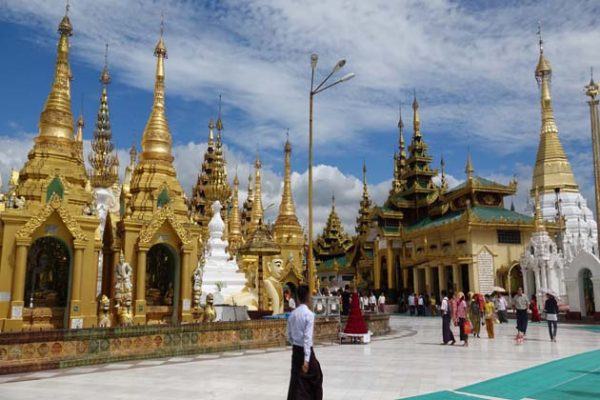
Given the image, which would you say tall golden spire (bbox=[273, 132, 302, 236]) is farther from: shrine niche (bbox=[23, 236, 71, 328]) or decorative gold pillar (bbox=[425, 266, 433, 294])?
shrine niche (bbox=[23, 236, 71, 328])

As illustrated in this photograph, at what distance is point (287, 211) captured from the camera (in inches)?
1590

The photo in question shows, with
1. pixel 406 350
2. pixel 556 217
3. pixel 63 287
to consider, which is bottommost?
pixel 406 350

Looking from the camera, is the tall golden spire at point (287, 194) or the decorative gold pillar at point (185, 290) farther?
the tall golden spire at point (287, 194)

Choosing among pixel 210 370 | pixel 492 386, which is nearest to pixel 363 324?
pixel 210 370

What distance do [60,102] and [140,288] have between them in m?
7.06

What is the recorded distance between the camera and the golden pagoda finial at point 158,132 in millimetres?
21141

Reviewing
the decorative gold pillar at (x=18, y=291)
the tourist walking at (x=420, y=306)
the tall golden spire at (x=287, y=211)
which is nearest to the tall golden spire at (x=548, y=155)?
Answer: the tourist walking at (x=420, y=306)

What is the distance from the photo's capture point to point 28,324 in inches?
615

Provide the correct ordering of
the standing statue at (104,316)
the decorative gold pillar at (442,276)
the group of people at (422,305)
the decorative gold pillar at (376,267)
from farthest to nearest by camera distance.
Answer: the decorative gold pillar at (376,267), the decorative gold pillar at (442,276), the group of people at (422,305), the standing statue at (104,316)

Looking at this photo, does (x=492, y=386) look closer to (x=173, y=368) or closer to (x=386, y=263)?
(x=173, y=368)

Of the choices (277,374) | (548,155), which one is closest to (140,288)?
(277,374)

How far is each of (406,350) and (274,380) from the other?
249 inches

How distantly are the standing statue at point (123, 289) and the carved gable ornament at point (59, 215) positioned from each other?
1.51m

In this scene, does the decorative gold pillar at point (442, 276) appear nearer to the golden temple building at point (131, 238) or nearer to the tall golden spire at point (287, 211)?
the golden temple building at point (131, 238)
